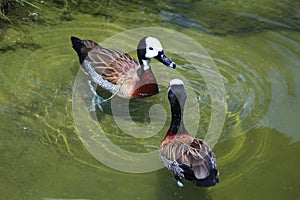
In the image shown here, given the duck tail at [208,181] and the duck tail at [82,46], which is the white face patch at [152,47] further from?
the duck tail at [208,181]

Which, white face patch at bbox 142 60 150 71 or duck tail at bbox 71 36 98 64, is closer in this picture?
white face patch at bbox 142 60 150 71

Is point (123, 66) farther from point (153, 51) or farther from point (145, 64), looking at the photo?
point (153, 51)

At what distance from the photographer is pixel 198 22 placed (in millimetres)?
6887

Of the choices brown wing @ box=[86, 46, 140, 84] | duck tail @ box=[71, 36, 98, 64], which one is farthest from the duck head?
duck tail @ box=[71, 36, 98, 64]

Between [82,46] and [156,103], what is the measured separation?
1.10 m

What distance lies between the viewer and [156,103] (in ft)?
18.5

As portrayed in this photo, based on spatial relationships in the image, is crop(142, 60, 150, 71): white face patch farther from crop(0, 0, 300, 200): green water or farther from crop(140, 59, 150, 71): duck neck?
crop(0, 0, 300, 200): green water

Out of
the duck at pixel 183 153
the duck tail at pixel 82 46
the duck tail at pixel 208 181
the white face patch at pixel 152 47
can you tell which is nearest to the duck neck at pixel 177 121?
the duck at pixel 183 153

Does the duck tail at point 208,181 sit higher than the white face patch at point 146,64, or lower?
lower

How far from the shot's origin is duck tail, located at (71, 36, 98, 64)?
5820mm

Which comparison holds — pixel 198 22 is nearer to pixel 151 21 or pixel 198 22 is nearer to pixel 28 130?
pixel 151 21

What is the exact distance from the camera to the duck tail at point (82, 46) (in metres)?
5.82

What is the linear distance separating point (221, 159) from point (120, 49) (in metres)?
2.22

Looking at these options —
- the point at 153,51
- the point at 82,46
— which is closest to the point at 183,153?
the point at 153,51
